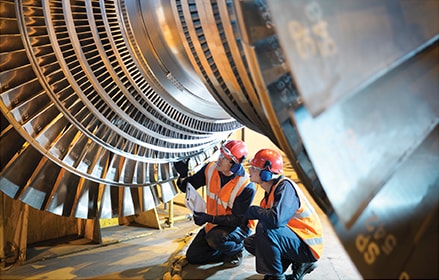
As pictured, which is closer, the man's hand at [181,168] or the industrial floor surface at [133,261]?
the industrial floor surface at [133,261]

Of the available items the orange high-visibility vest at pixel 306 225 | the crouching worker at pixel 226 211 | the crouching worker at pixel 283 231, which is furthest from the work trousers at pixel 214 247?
the orange high-visibility vest at pixel 306 225

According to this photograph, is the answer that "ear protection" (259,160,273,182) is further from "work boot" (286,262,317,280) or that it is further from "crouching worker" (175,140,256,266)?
"work boot" (286,262,317,280)

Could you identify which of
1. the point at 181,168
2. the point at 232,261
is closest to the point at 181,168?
the point at 181,168

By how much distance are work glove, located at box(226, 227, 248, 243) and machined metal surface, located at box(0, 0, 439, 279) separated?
1.39 ft

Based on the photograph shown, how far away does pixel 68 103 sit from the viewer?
158 centimetres

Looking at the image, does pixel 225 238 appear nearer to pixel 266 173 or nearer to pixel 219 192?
pixel 219 192

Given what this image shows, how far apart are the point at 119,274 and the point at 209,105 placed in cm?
91

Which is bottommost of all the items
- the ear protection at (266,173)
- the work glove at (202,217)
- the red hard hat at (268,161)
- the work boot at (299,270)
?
the work boot at (299,270)

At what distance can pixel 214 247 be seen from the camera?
1.90 metres

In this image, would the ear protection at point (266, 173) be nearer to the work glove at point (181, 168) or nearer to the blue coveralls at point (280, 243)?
the blue coveralls at point (280, 243)

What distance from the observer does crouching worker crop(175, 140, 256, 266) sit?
187cm

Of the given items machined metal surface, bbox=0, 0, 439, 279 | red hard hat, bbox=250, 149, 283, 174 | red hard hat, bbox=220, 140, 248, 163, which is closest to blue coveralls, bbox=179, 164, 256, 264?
red hard hat, bbox=220, 140, 248, 163

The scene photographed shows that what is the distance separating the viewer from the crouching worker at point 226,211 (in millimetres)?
1868

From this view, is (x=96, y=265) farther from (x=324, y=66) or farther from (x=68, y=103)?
(x=324, y=66)
